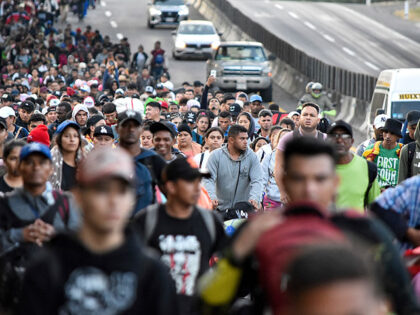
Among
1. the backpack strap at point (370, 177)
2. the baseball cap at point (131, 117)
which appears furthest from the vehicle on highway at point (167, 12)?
the backpack strap at point (370, 177)

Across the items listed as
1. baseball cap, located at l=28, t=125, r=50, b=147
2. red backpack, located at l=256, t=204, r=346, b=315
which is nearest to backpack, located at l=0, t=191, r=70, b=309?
red backpack, located at l=256, t=204, r=346, b=315

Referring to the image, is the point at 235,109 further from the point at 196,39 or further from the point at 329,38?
the point at 329,38

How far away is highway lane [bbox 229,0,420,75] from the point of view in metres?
52.4

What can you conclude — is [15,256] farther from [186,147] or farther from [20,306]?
[186,147]

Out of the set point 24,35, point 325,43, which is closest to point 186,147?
point 24,35

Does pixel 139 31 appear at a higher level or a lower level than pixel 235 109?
lower

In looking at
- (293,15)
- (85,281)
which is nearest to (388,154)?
(85,281)

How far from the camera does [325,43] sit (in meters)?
57.1

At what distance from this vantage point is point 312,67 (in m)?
40.9

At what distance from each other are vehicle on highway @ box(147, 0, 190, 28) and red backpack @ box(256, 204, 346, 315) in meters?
54.1

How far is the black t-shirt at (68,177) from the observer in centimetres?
1001

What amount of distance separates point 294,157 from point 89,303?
1.05 meters

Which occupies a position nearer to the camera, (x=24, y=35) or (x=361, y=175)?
(x=361, y=175)

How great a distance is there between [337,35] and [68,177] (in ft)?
168
